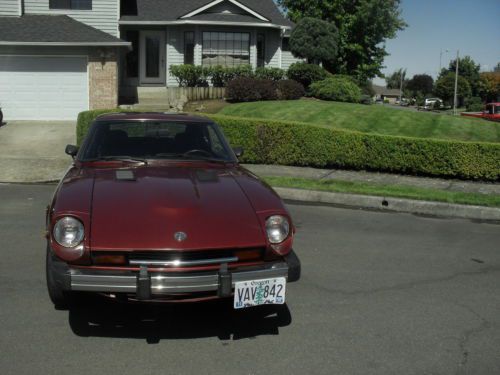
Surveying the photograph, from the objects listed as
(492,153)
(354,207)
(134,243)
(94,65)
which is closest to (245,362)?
(134,243)

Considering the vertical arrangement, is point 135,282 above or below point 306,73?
below

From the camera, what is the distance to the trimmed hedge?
11.8 metres

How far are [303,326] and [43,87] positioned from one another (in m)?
18.0

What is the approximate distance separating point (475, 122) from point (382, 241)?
11347 millimetres

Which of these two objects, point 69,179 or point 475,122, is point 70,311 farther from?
point 475,122

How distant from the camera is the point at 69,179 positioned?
15.9 ft

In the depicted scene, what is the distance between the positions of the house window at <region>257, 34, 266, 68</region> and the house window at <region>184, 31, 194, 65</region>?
2923mm

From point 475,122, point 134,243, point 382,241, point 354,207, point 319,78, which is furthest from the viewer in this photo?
point 319,78

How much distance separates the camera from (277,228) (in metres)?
4.26

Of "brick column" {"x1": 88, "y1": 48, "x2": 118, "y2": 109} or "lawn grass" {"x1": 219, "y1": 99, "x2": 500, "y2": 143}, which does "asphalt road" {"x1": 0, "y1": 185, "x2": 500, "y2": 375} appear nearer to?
"lawn grass" {"x1": 219, "y1": 99, "x2": 500, "y2": 143}

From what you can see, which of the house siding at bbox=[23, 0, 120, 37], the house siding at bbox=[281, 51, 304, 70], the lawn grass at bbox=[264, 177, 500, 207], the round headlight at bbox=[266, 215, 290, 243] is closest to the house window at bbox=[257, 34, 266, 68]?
the house siding at bbox=[281, 51, 304, 70]

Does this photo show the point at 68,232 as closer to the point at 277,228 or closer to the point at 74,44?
the point at 277,228

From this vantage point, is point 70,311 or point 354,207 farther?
point 354,207

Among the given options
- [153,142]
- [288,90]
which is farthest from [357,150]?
[288,90]
